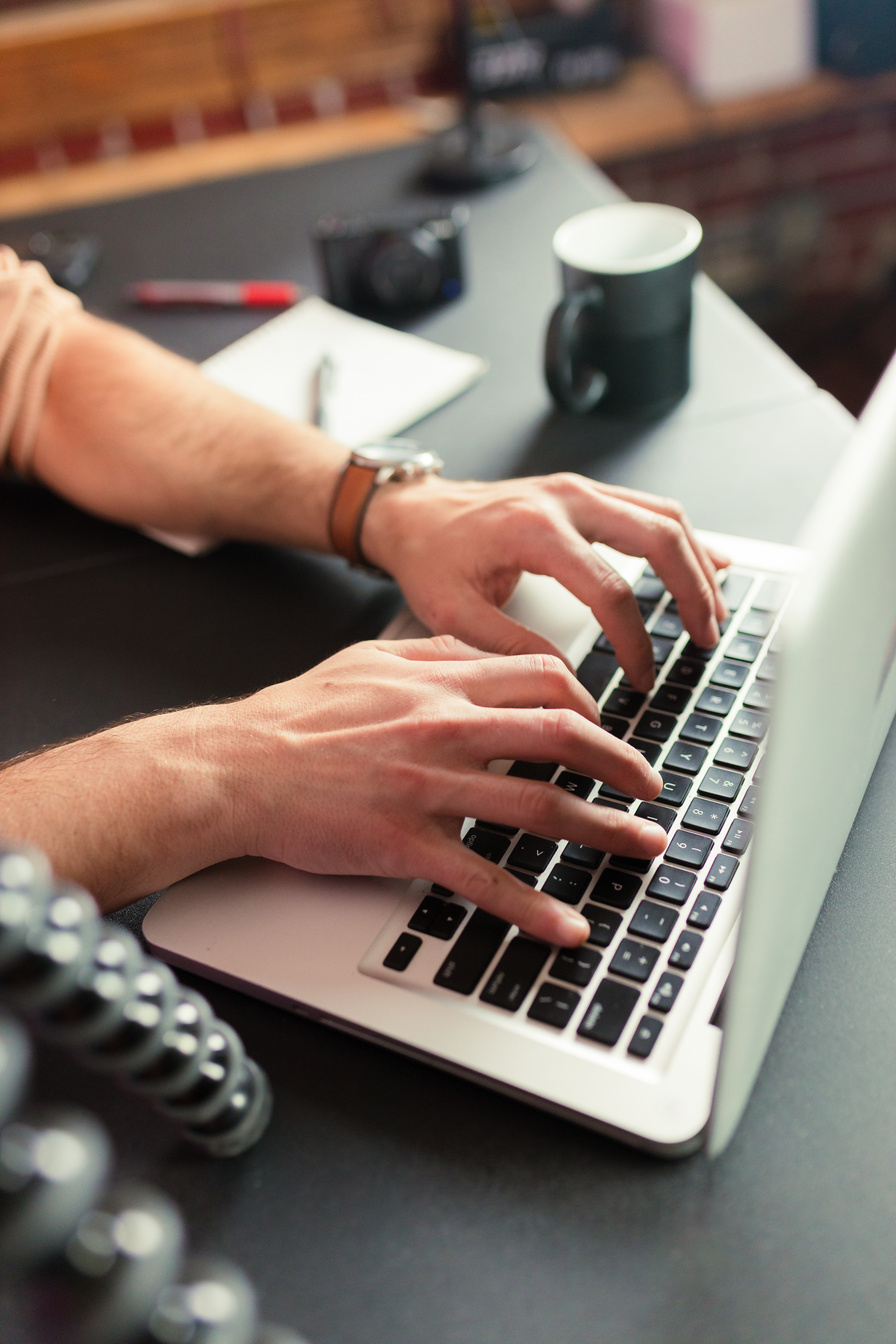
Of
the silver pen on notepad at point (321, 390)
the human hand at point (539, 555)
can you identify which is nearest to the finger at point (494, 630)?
the human hand at point (539, 555)

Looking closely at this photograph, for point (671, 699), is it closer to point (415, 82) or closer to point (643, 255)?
point (643, 255)

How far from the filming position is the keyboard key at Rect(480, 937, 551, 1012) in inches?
20.4

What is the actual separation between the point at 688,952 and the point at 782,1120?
0.08 m

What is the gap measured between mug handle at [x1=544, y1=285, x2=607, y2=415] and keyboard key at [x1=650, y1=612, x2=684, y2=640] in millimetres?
289

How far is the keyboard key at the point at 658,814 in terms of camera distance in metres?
0.59

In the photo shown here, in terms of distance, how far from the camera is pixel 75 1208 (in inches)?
9.2

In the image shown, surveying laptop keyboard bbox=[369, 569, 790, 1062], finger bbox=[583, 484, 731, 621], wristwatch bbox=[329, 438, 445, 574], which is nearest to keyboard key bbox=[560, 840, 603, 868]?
laptop keyboard bbox=[369, 569, 790, 1062]

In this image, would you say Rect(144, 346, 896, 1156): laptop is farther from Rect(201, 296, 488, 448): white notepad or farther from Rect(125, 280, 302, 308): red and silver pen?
Rect(125, 280, 302, 308): red and silver pen

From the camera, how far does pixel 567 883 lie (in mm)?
566

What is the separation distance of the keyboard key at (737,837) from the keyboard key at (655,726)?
3.0 inches

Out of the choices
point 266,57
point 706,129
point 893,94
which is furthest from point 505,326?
point 893,94

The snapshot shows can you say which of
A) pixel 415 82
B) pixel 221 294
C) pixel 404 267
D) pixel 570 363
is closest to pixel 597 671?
pixel 570 363

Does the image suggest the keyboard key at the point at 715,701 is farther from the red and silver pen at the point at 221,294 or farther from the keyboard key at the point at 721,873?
the red and silver pen at the point at 221,294

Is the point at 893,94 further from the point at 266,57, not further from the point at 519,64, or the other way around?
the point at 266,57
